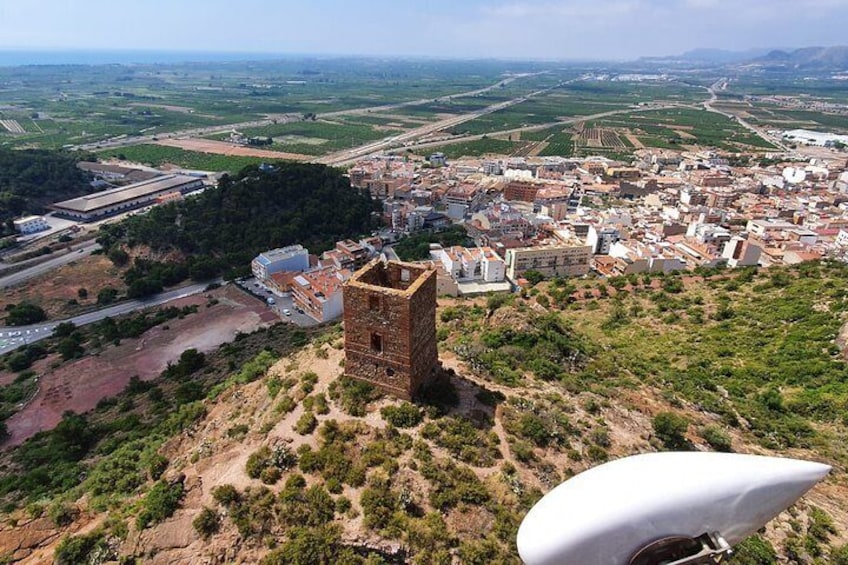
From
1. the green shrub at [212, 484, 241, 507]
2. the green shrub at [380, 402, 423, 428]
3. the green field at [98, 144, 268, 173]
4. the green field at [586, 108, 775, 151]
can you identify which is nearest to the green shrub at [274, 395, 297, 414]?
the green shrub at [380, 402, 423, 428]

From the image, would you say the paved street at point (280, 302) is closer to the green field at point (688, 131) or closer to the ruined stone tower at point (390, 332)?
the ruined stone tower at point (390, 332)

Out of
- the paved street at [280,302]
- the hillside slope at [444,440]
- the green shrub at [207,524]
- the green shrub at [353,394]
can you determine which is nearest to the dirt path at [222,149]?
the paved street at [280,302]

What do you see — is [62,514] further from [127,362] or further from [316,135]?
[316,135]

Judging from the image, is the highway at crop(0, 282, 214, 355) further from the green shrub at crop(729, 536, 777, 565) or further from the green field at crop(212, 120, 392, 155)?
the green field at crop(212, 120, 392, 155)

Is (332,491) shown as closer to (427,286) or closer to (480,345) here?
(427,286)

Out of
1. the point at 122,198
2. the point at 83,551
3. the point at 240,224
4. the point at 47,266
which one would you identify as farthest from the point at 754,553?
the point at 122,198

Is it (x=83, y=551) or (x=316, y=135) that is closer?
(x=83, y=551)
